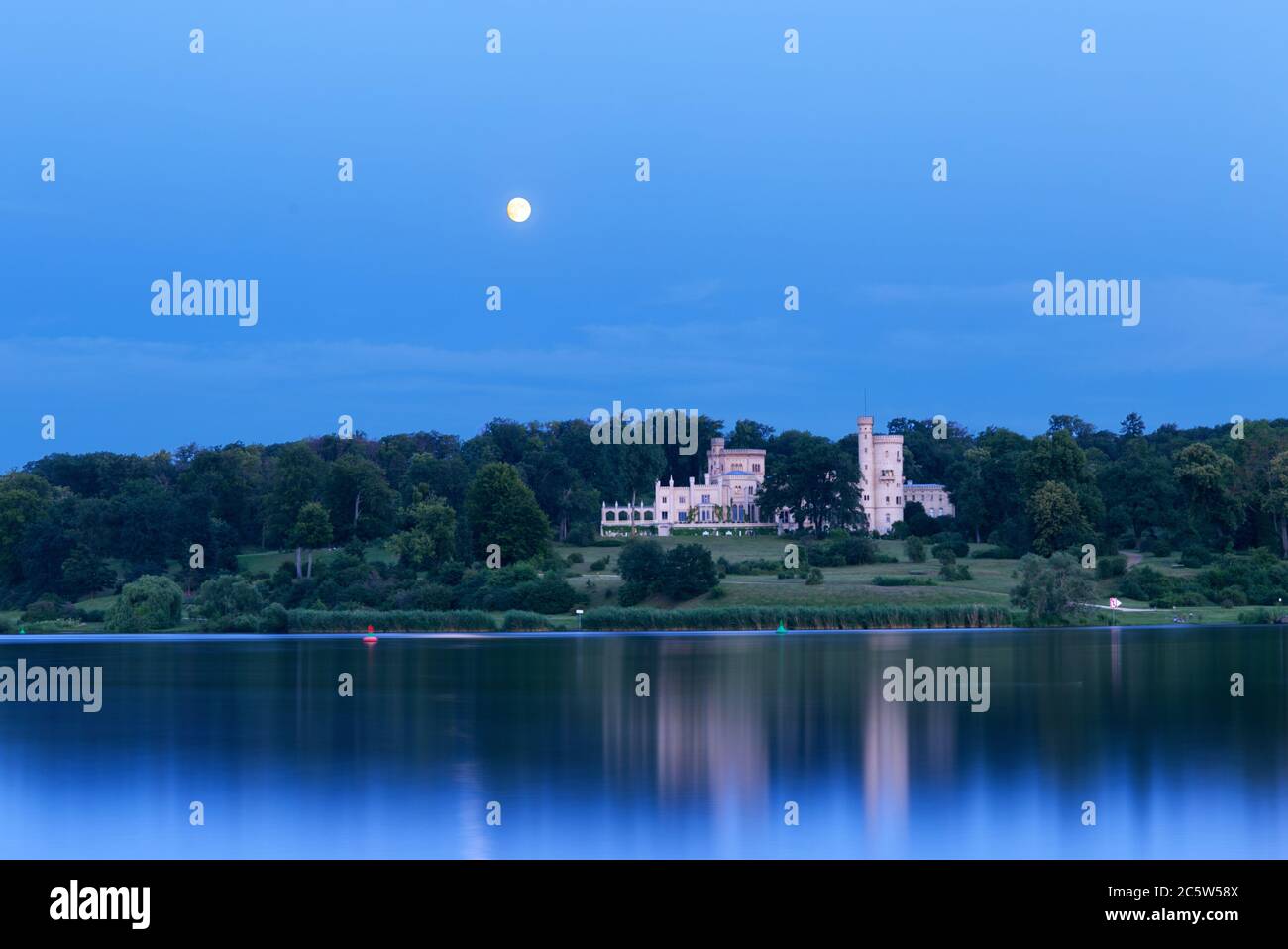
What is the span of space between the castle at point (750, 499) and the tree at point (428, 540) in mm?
34846

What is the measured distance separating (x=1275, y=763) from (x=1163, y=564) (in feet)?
224

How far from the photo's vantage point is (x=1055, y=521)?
96312 millimetres

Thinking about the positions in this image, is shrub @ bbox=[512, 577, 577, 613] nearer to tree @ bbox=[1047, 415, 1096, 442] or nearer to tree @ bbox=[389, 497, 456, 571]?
tree @ bbox=[389, 497, 456, 571]

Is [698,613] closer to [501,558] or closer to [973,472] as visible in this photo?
[501,558]

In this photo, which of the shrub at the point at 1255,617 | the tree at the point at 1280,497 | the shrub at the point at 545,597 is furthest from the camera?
the tree at the point at 1280,497

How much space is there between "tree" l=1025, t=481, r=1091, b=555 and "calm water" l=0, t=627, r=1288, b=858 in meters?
49.9

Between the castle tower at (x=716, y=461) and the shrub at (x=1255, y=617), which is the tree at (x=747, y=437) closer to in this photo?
the castle tower at (x=716, y=461)

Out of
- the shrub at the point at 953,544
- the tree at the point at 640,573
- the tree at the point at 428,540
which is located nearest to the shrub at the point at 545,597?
the tree at the point at 640,573

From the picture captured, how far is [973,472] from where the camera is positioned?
119312 millimetres

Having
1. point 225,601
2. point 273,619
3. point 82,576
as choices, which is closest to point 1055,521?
point 273,619

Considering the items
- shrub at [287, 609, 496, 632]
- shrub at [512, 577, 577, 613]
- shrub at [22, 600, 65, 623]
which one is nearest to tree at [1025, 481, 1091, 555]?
shrub at [512, 577, 577, 613]

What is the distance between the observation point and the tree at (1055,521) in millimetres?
96312
